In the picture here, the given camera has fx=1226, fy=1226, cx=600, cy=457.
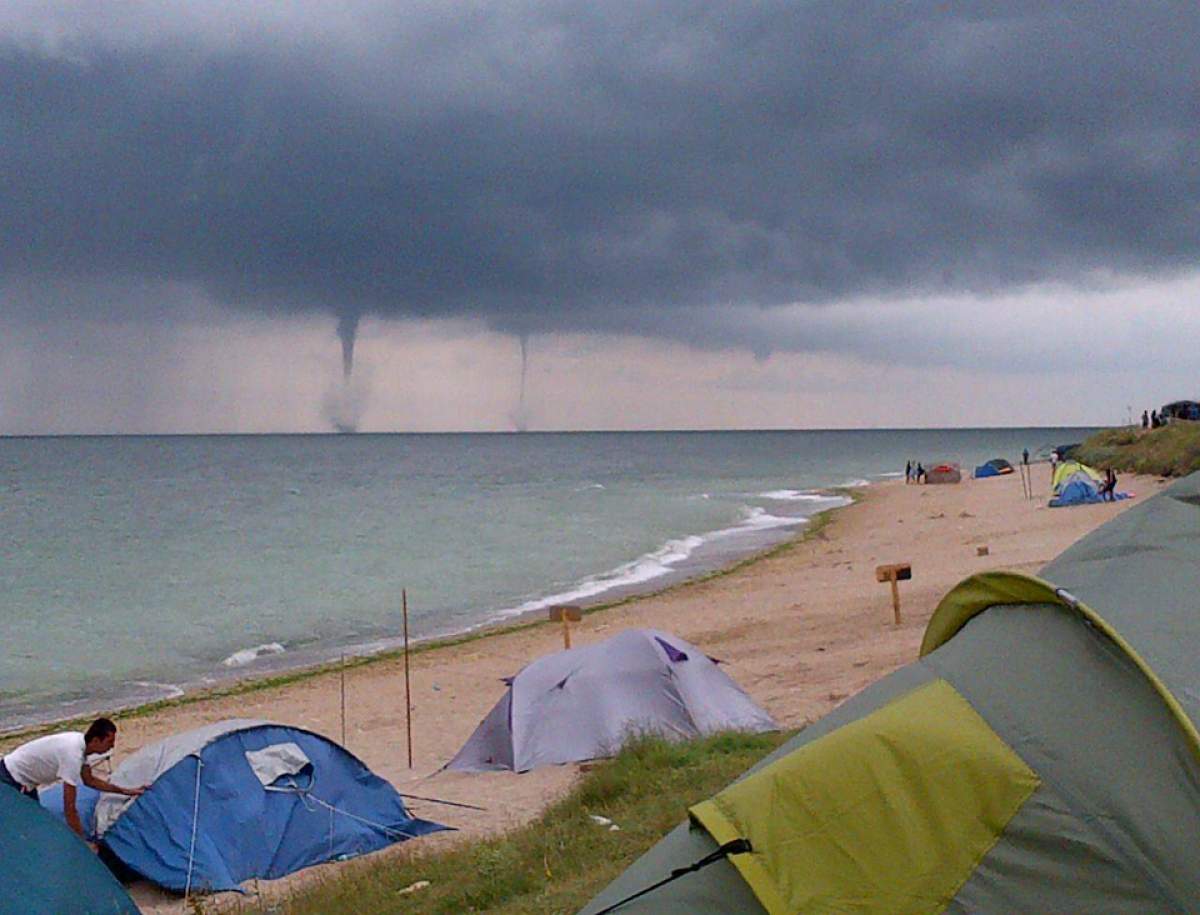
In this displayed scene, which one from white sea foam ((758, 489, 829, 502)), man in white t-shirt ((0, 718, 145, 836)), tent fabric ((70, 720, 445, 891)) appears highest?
man in white t-shirt ((0, 718, 145, 836))

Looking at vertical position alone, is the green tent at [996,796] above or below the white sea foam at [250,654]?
above

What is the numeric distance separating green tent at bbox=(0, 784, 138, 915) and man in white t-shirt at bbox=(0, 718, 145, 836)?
1691 mm

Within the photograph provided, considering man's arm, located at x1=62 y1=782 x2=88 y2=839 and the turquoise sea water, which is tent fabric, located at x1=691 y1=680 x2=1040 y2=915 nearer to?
man's arm, located at x1=62 y1=782 x2=88 y2=839

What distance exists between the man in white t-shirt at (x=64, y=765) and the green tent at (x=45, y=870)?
5.55 ft

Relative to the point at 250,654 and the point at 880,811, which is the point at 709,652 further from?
the point at 880,811

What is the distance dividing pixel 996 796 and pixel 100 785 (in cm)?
825

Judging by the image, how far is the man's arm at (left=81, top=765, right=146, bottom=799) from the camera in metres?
10.3

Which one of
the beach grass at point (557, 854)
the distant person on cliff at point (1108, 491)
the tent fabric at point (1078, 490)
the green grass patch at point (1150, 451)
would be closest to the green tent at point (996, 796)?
the beach grass at point (557, 854)

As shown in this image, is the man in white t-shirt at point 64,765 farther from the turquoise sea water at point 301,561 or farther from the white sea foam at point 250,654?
the white sea foam at point 250,654

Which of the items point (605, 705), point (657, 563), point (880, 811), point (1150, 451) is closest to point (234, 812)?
point (605, 705)

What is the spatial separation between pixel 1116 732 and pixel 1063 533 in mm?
28533

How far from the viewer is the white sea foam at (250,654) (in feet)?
87.6

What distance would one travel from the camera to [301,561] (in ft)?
153

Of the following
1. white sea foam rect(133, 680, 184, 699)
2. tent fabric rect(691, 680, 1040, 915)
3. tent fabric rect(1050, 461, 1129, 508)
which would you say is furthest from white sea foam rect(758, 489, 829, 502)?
tent fabric rect(691, 680, 1040, 915)
